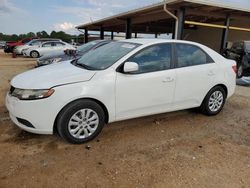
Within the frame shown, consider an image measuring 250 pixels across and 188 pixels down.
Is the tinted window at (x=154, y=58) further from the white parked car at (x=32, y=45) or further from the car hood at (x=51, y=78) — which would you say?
the white parked car at (x=32, y=45)

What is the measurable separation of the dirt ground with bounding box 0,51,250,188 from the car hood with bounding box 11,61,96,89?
2.80 feet

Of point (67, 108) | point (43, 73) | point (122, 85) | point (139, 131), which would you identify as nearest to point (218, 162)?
point (139, 131)

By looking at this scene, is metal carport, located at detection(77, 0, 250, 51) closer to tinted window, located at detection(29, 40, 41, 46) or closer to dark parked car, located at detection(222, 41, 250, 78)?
dark parked car, located at detection(222, 41, 250, 78)

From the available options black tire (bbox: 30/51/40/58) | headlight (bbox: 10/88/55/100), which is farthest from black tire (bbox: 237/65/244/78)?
black tire (bbox: 30/51/40/58)

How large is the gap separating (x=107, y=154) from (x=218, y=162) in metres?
1.45

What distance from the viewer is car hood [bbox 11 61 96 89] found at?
3.19 meters

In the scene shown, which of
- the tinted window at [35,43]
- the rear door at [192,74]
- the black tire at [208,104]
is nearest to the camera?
the rear door at [192,74]

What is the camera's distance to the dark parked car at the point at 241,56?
923cm

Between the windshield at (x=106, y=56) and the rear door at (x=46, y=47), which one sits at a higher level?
the windshield at (x=106, y=56)

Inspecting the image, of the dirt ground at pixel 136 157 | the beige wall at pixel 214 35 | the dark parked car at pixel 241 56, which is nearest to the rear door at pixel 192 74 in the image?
the dirt ground at pixel 136 157

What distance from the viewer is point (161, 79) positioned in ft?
12.7

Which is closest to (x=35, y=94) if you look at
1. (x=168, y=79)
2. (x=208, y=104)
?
(x=168, y=79)

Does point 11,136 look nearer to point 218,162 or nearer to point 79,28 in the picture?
point 218,162

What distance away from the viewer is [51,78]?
130 inches
